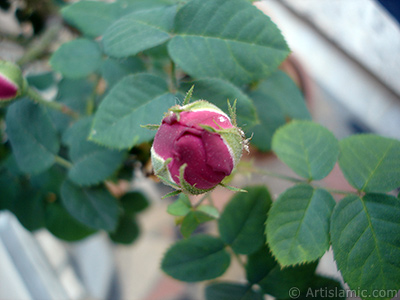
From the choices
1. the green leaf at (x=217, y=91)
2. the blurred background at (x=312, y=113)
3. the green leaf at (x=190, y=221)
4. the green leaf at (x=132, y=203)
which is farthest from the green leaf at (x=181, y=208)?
the blurred background at (x=312, y=113)

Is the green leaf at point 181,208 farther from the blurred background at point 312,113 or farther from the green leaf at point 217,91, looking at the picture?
the blurred background at point 312,113

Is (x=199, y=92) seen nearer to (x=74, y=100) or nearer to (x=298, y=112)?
(x=298, y=112)

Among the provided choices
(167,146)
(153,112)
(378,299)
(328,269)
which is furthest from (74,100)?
(328,269)

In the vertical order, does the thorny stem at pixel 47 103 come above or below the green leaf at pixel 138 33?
below

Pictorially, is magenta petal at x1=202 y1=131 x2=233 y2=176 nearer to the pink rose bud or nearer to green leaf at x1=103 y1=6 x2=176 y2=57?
the pink rose bud

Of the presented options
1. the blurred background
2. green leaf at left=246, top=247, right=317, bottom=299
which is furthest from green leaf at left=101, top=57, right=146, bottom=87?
the blurred background
